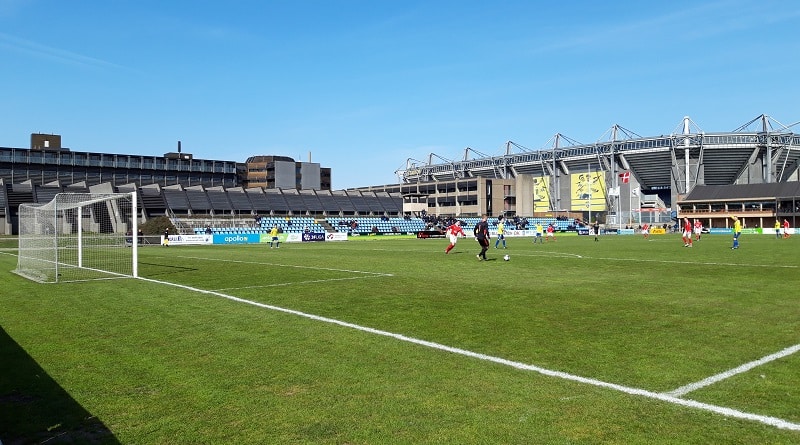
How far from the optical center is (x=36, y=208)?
74.5 ft

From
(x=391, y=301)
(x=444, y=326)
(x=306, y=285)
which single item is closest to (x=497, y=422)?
(x=444, y=326)

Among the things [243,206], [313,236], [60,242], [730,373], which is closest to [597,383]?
[730,373]

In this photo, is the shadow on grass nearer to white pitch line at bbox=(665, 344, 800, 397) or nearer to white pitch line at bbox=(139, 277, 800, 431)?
white pitch line at bbox=(139, 277, 800, 431)

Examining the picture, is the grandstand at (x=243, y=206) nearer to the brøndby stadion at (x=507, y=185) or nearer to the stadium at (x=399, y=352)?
the brøndby stadion at (x=507, y=185)

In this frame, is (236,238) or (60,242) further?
(236,238)

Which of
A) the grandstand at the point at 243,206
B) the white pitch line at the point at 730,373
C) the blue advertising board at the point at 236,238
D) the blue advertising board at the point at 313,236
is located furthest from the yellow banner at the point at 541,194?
the white pitch line at the point at 730,373

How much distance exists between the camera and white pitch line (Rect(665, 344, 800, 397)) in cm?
587

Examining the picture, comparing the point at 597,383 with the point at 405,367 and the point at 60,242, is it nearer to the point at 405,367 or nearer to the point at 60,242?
the point at 405,367

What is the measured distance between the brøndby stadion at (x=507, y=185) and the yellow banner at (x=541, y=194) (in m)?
0.27

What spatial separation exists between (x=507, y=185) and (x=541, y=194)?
1049 centimetres

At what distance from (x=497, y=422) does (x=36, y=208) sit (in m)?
23.8

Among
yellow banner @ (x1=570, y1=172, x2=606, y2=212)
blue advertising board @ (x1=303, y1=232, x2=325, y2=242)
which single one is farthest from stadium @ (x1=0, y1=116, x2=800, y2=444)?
yellow banner @ (x1=570, y1=172, x2=606, y2=212)

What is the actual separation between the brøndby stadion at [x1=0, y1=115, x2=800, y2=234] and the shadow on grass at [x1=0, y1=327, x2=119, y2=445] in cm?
7116

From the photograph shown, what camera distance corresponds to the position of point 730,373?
254 inches
